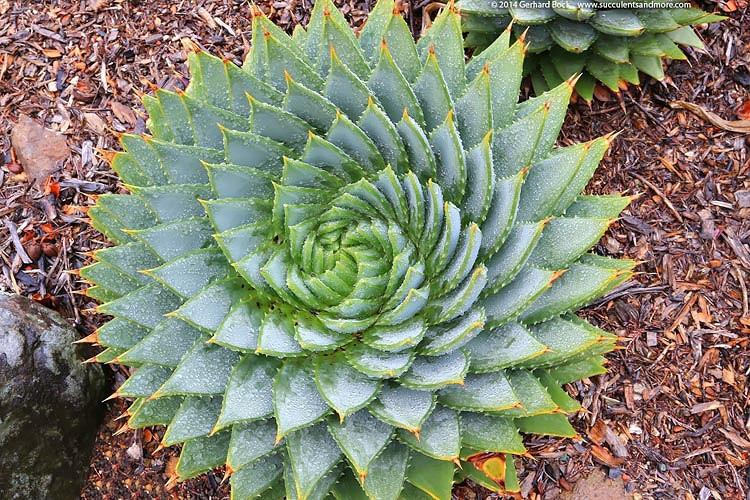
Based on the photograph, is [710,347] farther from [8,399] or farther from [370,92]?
[8,399]

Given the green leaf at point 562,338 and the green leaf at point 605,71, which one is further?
the green leaf at point 605,71

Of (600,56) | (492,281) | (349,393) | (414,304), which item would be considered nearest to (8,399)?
(349,393)

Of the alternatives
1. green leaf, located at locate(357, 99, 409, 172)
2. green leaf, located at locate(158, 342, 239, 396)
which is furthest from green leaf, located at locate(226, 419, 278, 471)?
green leaf, located at locate(357, 99, 409, 172)

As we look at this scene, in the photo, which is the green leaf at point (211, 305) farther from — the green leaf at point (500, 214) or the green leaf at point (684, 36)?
the green leaf at point (684, 36)

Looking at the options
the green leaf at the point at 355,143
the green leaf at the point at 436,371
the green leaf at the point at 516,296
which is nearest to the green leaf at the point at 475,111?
the green leaf at the point at 355,143

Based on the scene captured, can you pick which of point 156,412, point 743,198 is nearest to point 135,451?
point 156,412

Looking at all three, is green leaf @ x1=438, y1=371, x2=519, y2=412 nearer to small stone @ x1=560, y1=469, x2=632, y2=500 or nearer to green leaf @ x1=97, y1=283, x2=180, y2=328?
green leaf @ x1=97, y1=283, x2=180, y2=328

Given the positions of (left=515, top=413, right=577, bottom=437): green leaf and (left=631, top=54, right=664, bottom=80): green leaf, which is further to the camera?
(left=631, top=54, right=664, bottom=80): green leaf
